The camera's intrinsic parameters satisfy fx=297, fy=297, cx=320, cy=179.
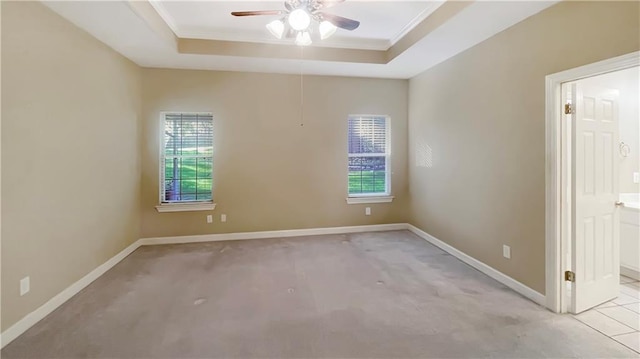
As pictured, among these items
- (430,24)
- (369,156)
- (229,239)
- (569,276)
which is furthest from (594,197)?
(229,239)

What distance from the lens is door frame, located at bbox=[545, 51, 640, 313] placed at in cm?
244

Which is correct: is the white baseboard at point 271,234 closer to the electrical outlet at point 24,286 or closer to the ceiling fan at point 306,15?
the electrical outlet at point 24,286

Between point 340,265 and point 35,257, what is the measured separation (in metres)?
2.80

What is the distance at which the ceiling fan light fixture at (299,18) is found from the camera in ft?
7.56

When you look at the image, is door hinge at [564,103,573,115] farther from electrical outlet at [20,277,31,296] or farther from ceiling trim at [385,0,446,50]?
electrical outlet at [20,277,31,296]

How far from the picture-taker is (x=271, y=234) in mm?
4750

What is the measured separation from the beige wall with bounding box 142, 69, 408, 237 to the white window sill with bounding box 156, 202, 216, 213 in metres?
0.08

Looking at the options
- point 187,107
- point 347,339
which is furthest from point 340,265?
point 187,107

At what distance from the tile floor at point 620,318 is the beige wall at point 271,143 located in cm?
293

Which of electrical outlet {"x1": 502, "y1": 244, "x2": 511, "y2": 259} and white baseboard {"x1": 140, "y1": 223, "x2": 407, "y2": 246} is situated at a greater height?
electrical outlet {"x1": 502, "y1": 244, "x2": 511, "y2": 259}

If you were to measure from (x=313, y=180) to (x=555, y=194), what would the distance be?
3157 mm

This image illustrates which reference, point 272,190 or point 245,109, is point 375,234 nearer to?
point 272,190

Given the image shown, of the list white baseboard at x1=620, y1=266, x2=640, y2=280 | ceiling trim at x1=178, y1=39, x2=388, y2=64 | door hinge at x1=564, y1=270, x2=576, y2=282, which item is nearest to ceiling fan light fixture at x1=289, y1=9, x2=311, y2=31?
ceiling trim at x1=178, y1=39, x2=388, y2=64

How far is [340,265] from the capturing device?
3.54m
